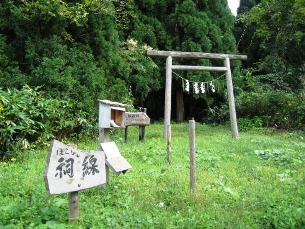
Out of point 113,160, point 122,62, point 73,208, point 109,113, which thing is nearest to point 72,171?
point 73,208

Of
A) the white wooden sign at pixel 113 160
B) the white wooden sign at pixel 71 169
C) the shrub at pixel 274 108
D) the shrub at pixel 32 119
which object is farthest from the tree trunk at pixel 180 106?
the white wooden sign at pixel 71 169

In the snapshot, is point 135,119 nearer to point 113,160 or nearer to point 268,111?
point 113,160

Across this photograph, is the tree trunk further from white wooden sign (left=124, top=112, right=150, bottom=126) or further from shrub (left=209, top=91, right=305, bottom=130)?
white wooden sign (left=124, top=112, right=150, bottom=126)

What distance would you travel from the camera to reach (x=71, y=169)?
4.75 meters

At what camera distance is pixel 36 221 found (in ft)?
15.5

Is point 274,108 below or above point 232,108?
below

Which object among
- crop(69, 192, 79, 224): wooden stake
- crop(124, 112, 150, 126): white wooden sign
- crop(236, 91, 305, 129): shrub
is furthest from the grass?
crop(236, 91, 305, 129): shrub

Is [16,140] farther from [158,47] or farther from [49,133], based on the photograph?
[158,47]

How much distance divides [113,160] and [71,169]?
1363 mm

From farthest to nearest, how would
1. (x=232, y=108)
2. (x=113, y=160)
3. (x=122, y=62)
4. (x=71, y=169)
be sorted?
1. (x=232, y=108)
2. (x=122, y=62)
3. (x=113, y=160)
4. (x=71, y=169)

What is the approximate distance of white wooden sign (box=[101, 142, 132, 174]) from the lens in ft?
19.4

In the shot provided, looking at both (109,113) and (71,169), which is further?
(109,113)

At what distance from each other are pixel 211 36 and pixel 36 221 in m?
16.9

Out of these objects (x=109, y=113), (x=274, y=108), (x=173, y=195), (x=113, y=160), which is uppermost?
(x=109, y=113)
